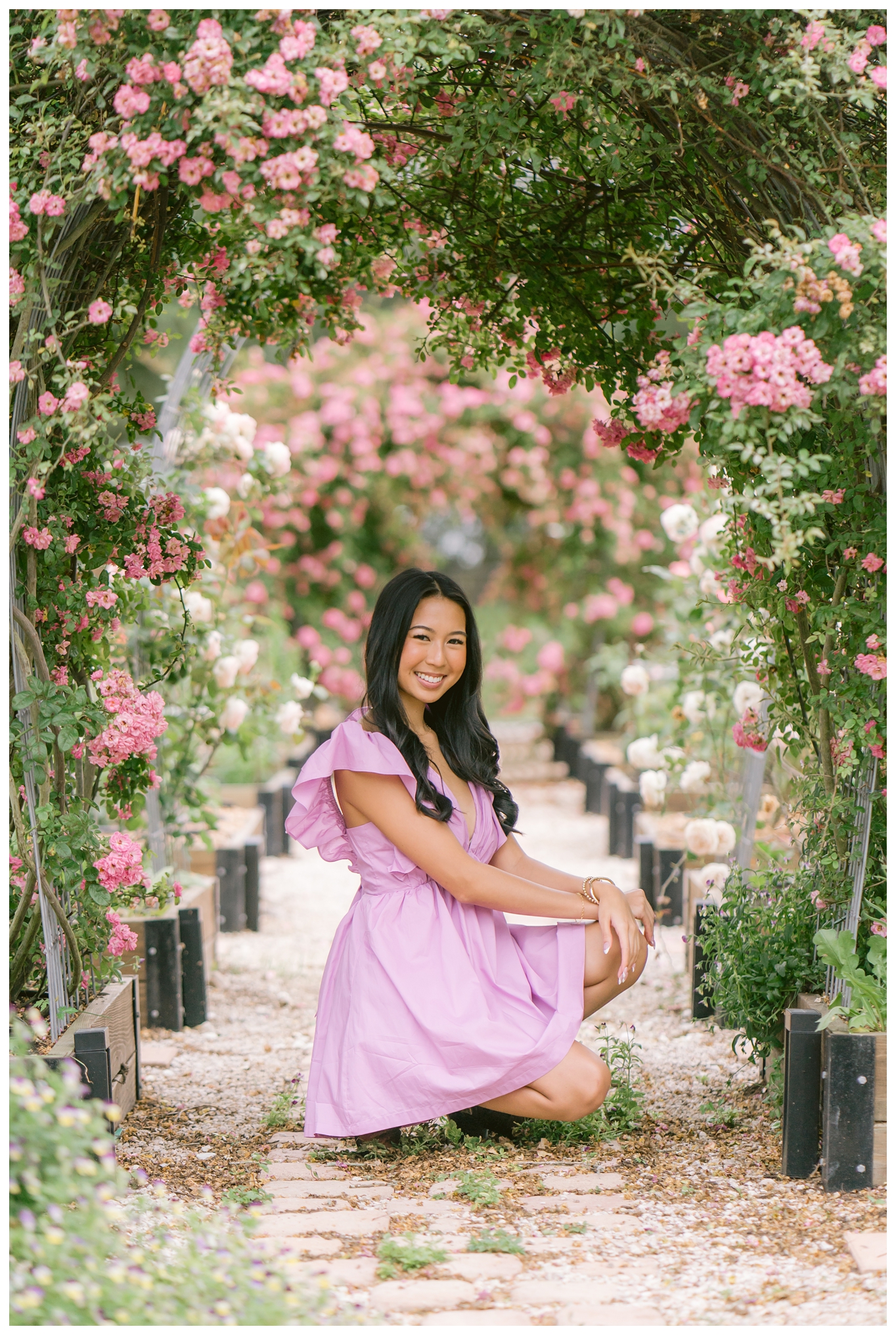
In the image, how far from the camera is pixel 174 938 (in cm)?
386

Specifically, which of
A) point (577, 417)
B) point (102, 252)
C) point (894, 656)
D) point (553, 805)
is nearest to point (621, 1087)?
point (894, 656)

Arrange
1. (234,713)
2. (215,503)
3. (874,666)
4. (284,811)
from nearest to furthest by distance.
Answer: (874,666) < (215,503) < (234,713) < (284,811)

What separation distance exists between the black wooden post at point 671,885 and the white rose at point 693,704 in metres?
0.54

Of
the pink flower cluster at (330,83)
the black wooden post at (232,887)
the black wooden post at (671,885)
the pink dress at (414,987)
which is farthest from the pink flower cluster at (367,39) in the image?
the black wooden post at (232,887)

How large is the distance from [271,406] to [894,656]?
6.81 meters

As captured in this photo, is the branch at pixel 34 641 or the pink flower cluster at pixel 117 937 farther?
the pink flower cluster at pixel 117 937

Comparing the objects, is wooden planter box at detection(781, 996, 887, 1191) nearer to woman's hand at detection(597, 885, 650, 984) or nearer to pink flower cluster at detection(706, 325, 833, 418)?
woman's hand at detection(597, 885, 650, 984)

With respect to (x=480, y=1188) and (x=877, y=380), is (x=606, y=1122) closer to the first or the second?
(x=480, y=1188)

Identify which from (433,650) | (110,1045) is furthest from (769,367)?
(110,1045)

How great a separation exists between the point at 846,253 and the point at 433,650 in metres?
1.22

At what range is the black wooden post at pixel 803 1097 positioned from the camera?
2580 millimetres

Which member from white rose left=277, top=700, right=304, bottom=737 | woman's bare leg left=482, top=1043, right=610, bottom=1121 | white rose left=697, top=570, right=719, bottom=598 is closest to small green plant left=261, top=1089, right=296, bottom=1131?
woman's bare leg left=482, top=1043, right=610, bottom=1121

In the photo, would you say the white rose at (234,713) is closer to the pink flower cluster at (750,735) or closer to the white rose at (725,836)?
the white rose at (725,836)

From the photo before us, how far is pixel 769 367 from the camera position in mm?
2152
